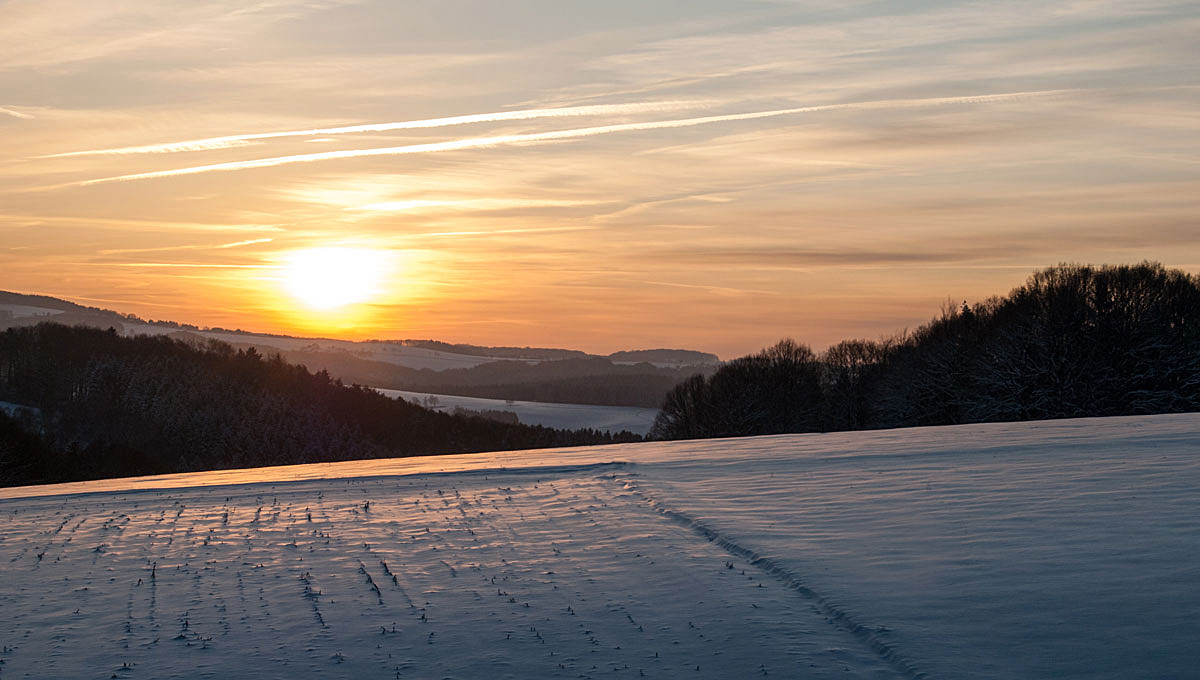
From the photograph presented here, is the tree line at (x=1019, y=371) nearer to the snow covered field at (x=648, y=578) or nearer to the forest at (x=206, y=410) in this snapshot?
the forest at (x=206, y=410)

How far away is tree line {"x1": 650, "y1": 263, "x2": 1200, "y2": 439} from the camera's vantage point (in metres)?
66.5

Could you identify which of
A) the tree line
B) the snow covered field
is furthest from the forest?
the snow covered field

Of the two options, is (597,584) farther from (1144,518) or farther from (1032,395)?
(1032,395)

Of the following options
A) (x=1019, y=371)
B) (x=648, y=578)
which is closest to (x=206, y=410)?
(x=1019, y=371)

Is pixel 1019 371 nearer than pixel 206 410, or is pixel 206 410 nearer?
pixel 1019 371

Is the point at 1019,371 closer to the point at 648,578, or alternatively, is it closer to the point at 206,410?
the point at 648,578

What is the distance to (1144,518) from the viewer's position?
57.9 feet

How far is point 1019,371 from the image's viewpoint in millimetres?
68875

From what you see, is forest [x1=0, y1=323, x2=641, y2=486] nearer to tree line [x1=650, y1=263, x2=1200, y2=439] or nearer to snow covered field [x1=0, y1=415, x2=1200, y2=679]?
tree line [x1=650, y1=263, x2=1200, y2=439]

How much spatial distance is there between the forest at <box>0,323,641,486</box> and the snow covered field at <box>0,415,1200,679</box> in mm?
88206

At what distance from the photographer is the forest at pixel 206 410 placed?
133375 mm

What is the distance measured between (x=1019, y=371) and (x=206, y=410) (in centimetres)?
11408

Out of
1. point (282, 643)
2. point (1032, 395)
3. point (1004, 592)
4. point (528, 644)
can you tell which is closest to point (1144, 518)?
point (1004, 592)

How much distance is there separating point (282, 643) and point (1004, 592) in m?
9.77
